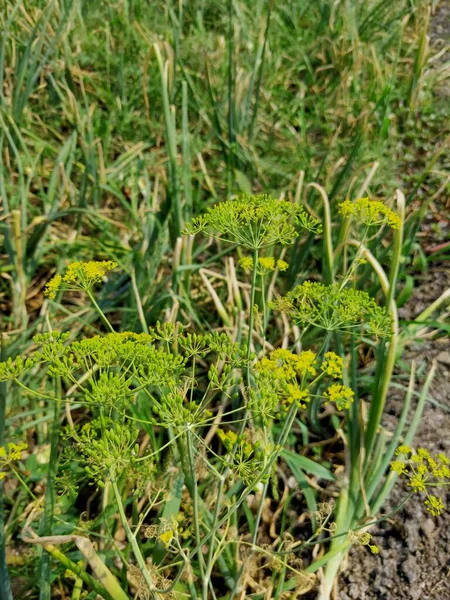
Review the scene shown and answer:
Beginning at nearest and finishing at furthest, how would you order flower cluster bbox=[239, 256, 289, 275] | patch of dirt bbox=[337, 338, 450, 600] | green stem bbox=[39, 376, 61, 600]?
1. flower cluster bbox=[239, 256, 289, 275]
2. green stem bbox=[39, 376, 61, 600]
3. patch of dirt bbox=[337, 338, 450, 600]

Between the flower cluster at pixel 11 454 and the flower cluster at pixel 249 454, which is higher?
the flower cluster at pixel 249 454

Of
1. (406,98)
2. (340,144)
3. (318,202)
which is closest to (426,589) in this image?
(318,202)

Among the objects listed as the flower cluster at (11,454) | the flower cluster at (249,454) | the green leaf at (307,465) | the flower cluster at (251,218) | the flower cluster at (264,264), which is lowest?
the green leaf at (307,465)

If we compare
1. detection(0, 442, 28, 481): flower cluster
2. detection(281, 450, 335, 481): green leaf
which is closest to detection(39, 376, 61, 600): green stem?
detection(0, 442, 28, 481): flower cluster

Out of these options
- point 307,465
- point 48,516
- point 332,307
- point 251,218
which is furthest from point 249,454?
point 307,465

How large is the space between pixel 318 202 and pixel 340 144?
381mm

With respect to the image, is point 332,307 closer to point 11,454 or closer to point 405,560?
point 11,454

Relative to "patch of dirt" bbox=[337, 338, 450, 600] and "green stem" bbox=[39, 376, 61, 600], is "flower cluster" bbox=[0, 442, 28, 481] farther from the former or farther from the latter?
"patch of dirt" bbox=[337, 338, 450, 600]

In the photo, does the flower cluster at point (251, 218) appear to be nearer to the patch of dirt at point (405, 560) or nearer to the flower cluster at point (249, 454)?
the flower cluster at point (249, 454)

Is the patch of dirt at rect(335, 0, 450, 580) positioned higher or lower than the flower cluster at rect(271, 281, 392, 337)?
lower

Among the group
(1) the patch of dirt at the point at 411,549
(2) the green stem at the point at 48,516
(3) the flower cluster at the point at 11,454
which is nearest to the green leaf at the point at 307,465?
(1) the patch of dirt at the point at 411,549

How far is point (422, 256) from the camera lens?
6.59 ft

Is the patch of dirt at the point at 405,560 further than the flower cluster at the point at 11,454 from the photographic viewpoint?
Yes

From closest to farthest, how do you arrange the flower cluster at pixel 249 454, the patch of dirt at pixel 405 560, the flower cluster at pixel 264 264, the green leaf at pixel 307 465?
the flower cluster at pixel 249 454 → the flower cluster at pixel 264 264 → the patch of dirt at pixel 405 560 → the green leaf at pixel 307 465
